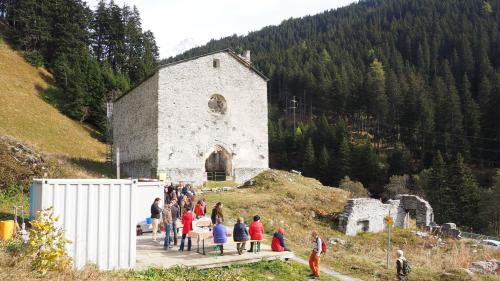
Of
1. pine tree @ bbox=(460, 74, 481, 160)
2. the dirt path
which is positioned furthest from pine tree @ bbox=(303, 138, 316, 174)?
the dirt path

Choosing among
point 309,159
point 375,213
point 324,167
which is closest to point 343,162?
point 324,167

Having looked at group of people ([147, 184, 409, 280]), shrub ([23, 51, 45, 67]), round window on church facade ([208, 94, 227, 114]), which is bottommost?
group of people ([147, 184, 409, 280])

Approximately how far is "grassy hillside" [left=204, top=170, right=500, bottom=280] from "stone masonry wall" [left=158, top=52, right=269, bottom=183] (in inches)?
104

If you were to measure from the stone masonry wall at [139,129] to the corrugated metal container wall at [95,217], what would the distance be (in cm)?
1688

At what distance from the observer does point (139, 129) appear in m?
29.3

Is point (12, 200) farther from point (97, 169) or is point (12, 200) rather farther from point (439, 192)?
point (439, 192)

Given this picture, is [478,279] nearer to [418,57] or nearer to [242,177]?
[242,177]

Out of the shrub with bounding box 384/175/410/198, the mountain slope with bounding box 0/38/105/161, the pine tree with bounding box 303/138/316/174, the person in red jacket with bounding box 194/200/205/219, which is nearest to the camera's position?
the person in red jacket with bounding box 194/200/205/219

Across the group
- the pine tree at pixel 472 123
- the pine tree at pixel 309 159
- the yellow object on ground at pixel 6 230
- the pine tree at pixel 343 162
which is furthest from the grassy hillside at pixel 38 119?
the pine tree at pixel 472 123

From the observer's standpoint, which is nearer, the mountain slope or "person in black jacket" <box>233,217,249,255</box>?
"person in black jacket" <box>233,217,249,255</box>

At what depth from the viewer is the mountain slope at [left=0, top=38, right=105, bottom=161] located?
122ft

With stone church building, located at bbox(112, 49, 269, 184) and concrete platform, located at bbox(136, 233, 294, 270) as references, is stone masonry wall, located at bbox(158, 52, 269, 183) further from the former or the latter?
concrete platform, located at bbox(136, 233, 294, 270)

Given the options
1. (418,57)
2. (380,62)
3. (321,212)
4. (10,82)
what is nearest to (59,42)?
(10,82)

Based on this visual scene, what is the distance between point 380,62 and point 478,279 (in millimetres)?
99743
